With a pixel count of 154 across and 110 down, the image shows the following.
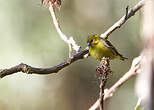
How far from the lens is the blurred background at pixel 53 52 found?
5578 mm

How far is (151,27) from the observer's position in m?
0.56

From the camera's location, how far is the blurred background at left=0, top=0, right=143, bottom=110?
18.3 feet

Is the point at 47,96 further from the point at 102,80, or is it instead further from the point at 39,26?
the point at 102,80

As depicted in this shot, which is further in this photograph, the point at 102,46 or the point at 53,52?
the point at 53,52

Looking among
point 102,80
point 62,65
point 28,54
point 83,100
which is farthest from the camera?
point 83,100

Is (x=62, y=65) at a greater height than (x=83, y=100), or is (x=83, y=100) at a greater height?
(x=83, y=100)

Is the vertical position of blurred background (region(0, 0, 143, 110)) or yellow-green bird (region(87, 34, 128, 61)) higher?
blurred background (region(0, 0, 143, 110))

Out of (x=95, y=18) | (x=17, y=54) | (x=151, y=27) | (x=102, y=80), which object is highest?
(x=95, y=18)

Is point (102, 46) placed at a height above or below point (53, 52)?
below

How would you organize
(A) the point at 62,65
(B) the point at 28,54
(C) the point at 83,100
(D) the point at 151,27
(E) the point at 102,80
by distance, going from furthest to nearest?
(C) the point at 83,100 → (B) the point at 28,54 → (A) the point at 62,65 → (E) the point at 102,80 → (D) the point at 151,27

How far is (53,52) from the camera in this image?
18.5 ft

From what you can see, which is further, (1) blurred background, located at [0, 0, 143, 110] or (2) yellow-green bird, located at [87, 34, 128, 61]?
(1) blurred background, located at [0, 0, 143, 110]

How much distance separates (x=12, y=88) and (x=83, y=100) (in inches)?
41.5

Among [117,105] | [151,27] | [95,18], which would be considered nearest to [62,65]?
[151,27]
